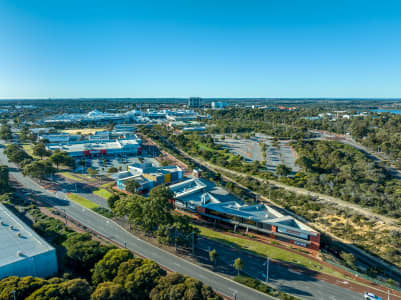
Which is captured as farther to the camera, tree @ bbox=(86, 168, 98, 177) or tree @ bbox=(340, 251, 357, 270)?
tree @ bbox=(86, 168, 98, 177)

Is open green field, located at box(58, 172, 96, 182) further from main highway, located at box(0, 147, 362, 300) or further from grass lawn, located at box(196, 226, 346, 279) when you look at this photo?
grass lawn, located at box(196, 226, 346, 279)

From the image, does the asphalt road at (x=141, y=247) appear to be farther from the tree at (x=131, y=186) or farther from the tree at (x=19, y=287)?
the tree at (x=19, y=287)

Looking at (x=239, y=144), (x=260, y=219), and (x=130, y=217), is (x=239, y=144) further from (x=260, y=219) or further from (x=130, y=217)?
(x=130, y=217)

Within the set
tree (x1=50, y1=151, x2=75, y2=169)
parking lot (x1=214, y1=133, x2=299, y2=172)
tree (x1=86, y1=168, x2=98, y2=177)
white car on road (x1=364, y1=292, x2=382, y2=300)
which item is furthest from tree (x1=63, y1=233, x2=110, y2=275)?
parking lot (x1=214, y1=133, x2=299, y2=172)

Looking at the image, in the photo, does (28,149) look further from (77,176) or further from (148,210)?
(148,210)

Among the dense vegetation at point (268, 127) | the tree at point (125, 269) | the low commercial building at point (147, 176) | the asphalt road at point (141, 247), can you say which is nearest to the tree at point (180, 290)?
the tree at point (125, 269)

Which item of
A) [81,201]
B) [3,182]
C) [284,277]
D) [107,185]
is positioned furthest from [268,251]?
[3,182]
